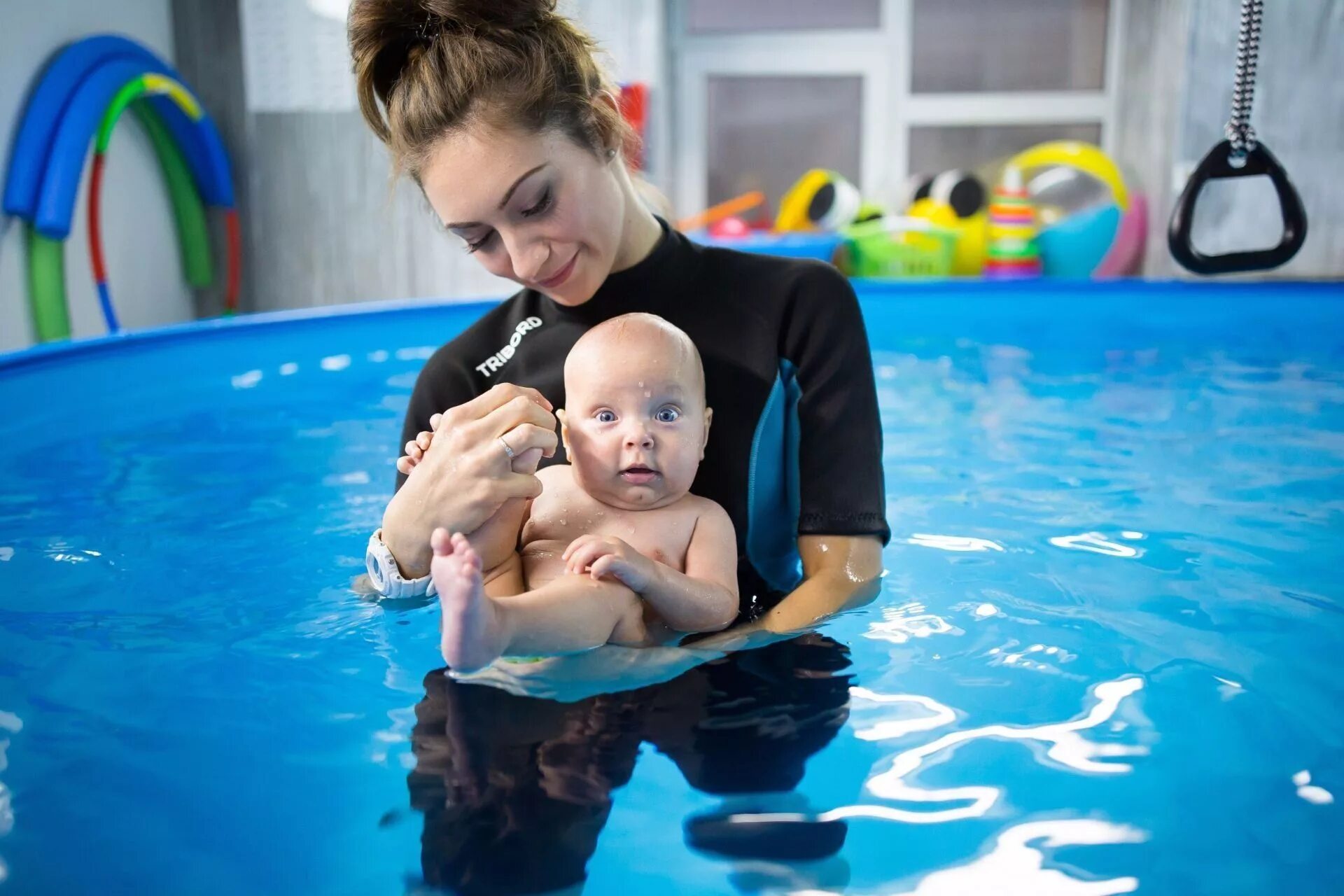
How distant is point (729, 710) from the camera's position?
4.40 ft

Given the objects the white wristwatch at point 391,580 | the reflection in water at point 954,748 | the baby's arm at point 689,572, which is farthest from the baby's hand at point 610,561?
the reflection in water at point 954,748

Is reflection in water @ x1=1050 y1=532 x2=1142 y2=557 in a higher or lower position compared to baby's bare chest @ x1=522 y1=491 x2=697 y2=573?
lower

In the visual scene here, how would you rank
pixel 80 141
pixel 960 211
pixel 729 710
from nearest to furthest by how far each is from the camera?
1. pixel 729 710
2. pixel 80 141
3. pixel 960 211

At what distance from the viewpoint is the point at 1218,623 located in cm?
178

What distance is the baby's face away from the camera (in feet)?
4.75

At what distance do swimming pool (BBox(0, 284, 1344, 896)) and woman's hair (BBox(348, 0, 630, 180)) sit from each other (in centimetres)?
64

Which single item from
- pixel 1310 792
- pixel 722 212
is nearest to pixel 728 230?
pixel 722 212

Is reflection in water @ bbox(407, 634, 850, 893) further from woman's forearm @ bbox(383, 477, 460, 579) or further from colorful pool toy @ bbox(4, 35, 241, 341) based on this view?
colorful pool toy @ bbox(4, 35, 241, 341)

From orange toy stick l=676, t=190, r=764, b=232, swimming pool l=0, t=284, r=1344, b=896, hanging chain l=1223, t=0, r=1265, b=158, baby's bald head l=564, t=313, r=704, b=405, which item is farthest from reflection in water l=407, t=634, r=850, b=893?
orange toy stick l=676, t=190, r=764, b=232

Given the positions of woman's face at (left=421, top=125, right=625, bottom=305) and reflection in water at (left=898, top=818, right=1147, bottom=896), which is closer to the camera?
reflection in water at (left=898, top=818, right=1147, bottom=896)

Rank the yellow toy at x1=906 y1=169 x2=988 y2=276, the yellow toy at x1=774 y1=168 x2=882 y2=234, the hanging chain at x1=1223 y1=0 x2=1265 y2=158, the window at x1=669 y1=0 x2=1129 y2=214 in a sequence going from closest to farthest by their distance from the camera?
the hanging chain at x1=1223 y1=0 x2=1265 y2=158
the yellow toy at x1=906 y1=169 x2=988 y2=276
the yellow toy at x1=774 y1=168 x2=882 y2=234
the window at x1=669 y1=0 x2=1129 y2=214

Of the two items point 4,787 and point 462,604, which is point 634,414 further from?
point 4,787

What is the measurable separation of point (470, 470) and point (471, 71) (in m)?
0.50

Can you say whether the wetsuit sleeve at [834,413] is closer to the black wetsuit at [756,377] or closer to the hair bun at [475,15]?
the black wetsuit at [756,377]
